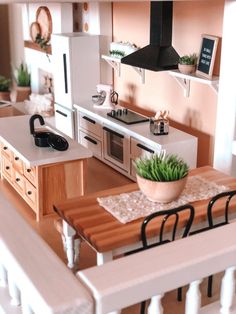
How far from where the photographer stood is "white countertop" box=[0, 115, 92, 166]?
396 cm

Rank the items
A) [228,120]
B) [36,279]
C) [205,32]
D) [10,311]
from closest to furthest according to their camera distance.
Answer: [36,279], [10,311], [228,120], [205,32]

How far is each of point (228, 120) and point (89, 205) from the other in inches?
58.8

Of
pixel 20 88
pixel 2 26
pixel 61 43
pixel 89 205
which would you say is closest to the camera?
pixel 89 205

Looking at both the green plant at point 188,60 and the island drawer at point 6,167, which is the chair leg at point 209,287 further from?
the island drawer at point 6,167

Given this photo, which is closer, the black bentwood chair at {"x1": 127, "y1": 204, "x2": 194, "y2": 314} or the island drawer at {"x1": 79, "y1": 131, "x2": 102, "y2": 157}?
the black bentwood chair at {"x1": 127, "y1": 204, "x2": 194, "y2": 314}

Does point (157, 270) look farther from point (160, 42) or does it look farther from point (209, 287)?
point (160, 42)

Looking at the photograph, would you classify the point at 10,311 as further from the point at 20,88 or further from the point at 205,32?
the point at 20,88

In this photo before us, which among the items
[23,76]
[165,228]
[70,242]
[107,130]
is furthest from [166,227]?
[23,76]

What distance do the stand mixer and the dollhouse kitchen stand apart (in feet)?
0.04

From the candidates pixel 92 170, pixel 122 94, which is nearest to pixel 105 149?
pixel 92 170

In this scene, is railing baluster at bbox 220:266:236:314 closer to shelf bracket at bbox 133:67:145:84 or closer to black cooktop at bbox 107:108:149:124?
black cooktop at bbox 107:108:149:124

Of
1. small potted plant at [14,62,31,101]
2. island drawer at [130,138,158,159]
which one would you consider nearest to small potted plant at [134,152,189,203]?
island drawer at [130,138,158,159]

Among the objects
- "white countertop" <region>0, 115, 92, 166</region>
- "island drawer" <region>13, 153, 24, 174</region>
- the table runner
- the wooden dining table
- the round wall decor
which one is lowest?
"island drawer" <region>13, 153, 24, 174</region>

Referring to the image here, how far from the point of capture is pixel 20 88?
7.61 meters
